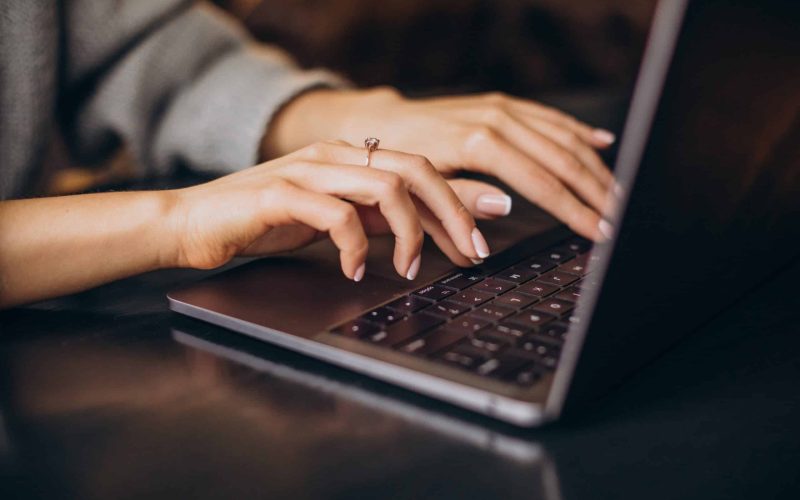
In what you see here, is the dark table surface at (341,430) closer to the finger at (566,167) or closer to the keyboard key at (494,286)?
the keyboard key at (494,286)

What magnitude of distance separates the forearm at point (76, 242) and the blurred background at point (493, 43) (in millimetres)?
1278

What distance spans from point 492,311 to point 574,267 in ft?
0.42

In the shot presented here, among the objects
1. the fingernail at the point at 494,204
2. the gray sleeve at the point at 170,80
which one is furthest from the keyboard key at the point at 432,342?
the gray sleeve at the point at 170,80

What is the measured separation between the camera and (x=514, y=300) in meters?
0.49

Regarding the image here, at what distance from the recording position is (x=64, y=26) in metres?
0.98

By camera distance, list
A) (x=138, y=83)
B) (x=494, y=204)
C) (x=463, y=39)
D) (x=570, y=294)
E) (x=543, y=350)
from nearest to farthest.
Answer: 1. (x=543, y=350)
2. (x=570, y=294)
3. (x=494, y=204)
4. (x=138, y=83)
5. (x=463, y=39)

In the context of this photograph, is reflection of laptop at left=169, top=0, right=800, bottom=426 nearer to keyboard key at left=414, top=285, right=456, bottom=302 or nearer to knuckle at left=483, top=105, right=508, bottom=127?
keyboard key at left=414, top=285, right=456, bottom=302

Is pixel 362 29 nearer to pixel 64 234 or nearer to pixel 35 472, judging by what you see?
pixel 64 234

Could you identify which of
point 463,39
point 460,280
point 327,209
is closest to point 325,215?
point 327,209

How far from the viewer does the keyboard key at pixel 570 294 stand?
0.49 m

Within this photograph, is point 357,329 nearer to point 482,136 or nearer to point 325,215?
point 325,215

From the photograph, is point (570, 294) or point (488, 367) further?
point (570, 294)

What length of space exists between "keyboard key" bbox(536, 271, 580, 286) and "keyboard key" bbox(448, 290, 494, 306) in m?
0.05

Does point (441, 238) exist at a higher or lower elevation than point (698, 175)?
lower
